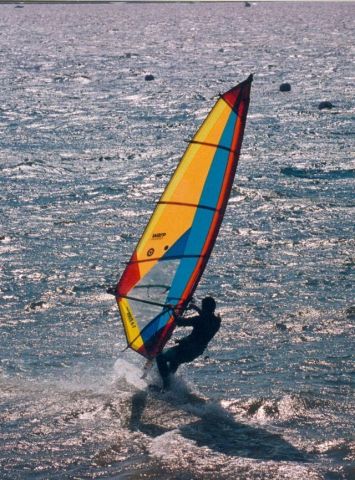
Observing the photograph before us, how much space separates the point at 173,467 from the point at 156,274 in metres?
4.50

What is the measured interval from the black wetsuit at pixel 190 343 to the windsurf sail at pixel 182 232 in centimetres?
28

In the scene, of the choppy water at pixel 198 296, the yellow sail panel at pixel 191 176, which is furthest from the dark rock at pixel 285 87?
the yellow sail panel at pixel 191 176

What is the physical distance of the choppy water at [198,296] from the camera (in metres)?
18.3

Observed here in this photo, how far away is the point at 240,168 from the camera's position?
4509 cm

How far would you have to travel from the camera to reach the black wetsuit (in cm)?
2008

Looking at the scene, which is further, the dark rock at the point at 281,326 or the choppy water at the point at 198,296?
the dark rock at the point at 281,326

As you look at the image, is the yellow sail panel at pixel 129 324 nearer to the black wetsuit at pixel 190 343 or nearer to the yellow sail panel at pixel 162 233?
the black wetsuit at pixel 190 343

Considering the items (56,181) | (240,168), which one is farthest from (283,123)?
(56,181)

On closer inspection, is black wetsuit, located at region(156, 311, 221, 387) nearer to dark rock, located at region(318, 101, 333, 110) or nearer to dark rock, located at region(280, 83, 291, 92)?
dark rock, located at region(318, 101, 333, 110)

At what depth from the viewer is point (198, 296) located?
27406 mm

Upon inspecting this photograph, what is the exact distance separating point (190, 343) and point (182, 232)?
218 centimetres

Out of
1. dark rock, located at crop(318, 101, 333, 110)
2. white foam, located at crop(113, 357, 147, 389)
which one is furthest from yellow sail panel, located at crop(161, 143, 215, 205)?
dark rock, located at crop(318, 101, 333, 110)

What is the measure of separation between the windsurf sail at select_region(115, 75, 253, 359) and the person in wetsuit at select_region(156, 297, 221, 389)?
29 cm

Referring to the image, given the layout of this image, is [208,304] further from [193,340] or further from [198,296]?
[198,296]
